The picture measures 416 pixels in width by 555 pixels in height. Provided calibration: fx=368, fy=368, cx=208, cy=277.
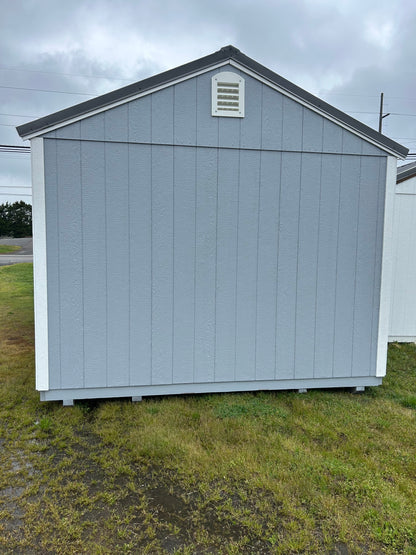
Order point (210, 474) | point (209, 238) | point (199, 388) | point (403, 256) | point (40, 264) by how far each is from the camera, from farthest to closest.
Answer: point (403, 256) < point (199, 388) < point (209, 238) < point (40, 264) < point (210, 474)

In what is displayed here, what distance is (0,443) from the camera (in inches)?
115

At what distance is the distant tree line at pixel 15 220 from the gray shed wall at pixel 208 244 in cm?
4025

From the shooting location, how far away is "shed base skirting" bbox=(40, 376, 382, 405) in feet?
11.7

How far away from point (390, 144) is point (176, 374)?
3225 mm

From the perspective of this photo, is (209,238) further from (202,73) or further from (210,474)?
(210,474)

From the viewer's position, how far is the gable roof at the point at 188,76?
10.8ft

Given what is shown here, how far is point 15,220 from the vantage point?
129 feet

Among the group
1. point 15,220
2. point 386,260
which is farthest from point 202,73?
point 15,220

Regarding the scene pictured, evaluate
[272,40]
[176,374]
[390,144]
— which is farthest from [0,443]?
[272,40]

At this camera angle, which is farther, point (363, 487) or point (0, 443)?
point (0, 443)

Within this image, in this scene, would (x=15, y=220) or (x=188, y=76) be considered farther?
(x=15, y=220)

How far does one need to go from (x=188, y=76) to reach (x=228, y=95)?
0.41 metres

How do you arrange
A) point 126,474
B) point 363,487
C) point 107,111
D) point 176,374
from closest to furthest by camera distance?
point 363,487 < point 126,474 < point 107,111 < point 176,374

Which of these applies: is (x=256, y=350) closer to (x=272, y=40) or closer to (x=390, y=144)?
(x=390, y=144)
